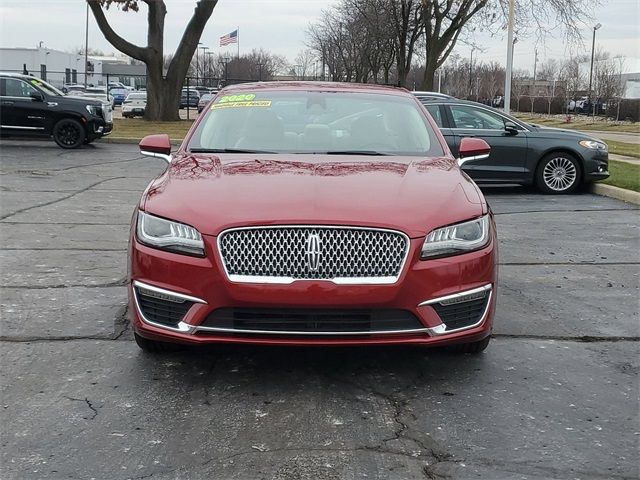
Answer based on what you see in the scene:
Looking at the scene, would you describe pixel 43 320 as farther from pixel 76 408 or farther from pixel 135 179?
pixel 135 179

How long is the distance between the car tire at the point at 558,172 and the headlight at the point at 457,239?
29.5ft

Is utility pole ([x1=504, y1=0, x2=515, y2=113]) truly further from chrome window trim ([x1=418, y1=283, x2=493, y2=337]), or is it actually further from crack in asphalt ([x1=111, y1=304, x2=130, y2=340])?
chrome window trim ([x1=418, y1=283, x2=493, y2=337])

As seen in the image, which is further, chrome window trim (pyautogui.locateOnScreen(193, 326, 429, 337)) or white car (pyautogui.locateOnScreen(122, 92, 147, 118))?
white car (pyautogui.locateOnScreen(122, 92, 147, 118))

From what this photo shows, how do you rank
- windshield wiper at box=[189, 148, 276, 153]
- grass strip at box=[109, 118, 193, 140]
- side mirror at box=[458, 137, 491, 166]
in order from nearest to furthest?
1. windshield wiper at box=[189, 148, 276, 153]
2. side mirror at box=[458, 137, 491, 166]
3. grass strip at box=[109, 118, 193, 140]

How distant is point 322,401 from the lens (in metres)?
3.75

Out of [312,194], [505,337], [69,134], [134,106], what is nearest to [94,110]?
[69,134]

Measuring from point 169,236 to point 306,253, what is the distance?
0.72 m

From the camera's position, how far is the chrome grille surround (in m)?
3.63

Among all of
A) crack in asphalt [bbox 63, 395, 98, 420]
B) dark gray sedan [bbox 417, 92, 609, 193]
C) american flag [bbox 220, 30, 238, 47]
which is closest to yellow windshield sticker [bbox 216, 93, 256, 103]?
crack in asphalt [bbox 63, 395, 98, 420]

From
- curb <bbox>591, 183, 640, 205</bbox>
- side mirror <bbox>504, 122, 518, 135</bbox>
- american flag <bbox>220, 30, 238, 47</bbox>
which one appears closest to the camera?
curb <bbox>591, 183, 640, 205</bbox>

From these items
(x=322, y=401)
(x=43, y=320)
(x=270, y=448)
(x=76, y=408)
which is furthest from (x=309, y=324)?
(x=43, y=320)

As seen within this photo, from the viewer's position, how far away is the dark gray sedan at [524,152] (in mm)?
12336

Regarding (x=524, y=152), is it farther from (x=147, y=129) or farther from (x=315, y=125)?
(x=147, y=129)

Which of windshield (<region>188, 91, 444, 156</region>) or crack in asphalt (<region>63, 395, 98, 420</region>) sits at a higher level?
windshield (<region>188, 91, 444, 156</region>)
